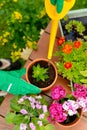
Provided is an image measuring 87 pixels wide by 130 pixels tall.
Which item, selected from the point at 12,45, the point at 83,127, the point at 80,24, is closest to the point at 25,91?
the point at 83,127

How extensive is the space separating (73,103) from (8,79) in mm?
364

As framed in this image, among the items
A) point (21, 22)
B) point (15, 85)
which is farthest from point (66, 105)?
point (21, 22)

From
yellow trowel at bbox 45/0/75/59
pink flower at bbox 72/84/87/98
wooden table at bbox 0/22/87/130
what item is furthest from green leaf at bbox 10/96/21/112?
yellow trowel at bbox 45/0/75/59

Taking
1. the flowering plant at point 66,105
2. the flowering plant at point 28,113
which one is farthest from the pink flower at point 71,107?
the flowering plant at point 28,113

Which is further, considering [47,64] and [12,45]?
[12,45]

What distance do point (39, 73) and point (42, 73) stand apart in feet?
0.05

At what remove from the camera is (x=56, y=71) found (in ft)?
5.89

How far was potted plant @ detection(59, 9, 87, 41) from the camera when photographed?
1951 millimetres

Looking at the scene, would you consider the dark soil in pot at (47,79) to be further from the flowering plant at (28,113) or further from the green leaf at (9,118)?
the green leaf at (9,118)

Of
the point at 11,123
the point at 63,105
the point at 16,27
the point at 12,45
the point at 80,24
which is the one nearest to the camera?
the point at 63,105

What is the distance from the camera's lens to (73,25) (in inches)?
77.6

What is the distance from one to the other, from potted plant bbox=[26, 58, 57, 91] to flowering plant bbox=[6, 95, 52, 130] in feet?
0.34

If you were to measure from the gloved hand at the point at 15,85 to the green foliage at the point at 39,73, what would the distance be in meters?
0.07

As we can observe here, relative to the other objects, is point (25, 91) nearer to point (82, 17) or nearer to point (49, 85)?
point (49, 85)
